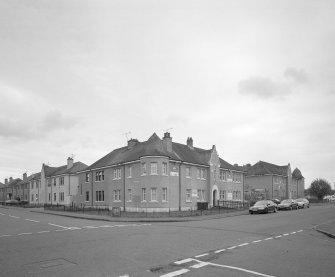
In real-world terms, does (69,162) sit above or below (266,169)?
above

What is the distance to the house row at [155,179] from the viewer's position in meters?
42.8

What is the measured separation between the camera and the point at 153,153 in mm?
42594

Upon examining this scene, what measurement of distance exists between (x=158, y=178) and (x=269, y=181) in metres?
41.9

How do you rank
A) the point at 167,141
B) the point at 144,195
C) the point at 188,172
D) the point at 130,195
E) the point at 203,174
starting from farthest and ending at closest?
the point at 203,174, the point at 188,172, the point at 167,141, the point at 130,195, the point at 144,195

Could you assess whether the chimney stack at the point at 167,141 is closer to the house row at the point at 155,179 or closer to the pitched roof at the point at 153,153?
the house row at the point at 155,179

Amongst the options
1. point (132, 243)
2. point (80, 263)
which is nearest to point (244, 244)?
point (132, 243)

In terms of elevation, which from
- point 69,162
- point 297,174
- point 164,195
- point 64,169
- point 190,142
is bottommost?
point 164,195

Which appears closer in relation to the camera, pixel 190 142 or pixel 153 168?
pixel 153 168

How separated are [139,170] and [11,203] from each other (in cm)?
5365

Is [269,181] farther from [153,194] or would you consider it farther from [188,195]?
[153,194]

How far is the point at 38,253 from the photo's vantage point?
12234 mm

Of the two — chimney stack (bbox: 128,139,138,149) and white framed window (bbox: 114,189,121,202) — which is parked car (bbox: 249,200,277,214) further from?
chimney stack (bbox: 128,139,138,149)

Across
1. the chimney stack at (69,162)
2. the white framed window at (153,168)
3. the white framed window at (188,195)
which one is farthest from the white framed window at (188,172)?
the chimney stack at (69,162)

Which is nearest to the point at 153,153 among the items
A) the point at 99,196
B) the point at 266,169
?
the point at 99,196
